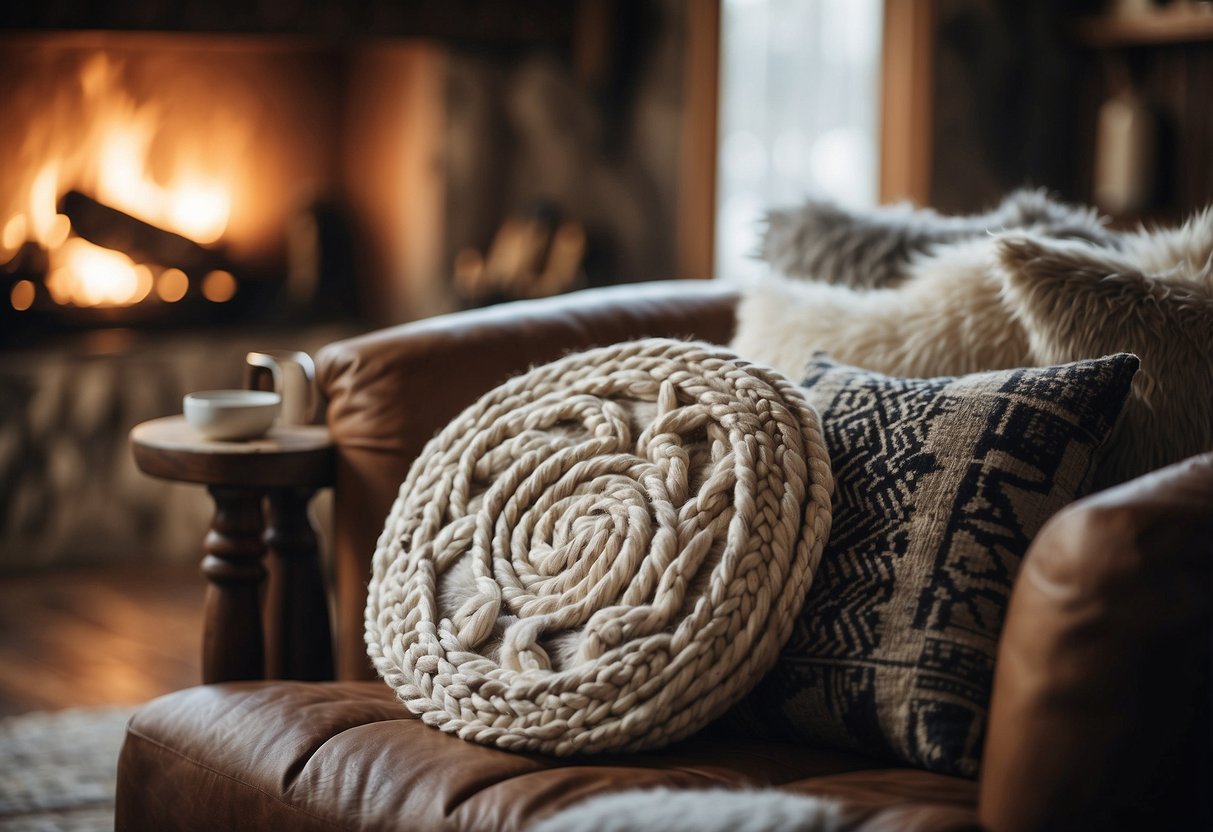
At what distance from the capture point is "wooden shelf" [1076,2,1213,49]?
308cm

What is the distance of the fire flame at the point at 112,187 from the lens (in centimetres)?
314

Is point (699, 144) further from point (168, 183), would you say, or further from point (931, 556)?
point (931, 556)

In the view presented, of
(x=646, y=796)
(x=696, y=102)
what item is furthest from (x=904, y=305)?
(x=696, y=102)

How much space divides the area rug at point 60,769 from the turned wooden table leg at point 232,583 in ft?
1.41

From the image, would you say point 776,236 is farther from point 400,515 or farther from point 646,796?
point 646,796

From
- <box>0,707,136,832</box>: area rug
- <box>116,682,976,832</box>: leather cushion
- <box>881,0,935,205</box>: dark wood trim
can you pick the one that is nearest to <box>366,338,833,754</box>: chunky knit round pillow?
<box>116,682,976,832</box>: leather cushion

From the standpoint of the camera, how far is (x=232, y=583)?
1.60 m

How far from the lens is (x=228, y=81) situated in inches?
133

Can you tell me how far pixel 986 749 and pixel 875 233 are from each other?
0.90 m

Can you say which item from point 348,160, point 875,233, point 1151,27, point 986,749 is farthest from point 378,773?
point 1151,27

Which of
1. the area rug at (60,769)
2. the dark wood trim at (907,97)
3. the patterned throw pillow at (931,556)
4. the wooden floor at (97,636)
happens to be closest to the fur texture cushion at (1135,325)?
the patterned throw pillow at (931,556)

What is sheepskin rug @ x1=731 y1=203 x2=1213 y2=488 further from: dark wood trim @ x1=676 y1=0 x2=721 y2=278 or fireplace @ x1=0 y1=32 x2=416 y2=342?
fireplace @ x1=0 y1=32 x2=416 y2=342

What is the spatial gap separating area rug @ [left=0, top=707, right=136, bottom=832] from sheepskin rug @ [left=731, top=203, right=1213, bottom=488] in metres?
1.19

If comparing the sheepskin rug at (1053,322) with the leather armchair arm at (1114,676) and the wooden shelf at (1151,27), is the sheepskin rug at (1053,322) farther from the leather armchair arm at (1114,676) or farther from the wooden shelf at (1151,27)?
the wooden shelf at (1151,27)
